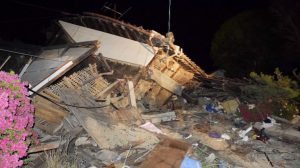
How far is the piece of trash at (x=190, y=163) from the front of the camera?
259 inches

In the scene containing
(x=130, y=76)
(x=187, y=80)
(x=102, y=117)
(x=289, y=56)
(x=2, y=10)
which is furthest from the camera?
(x=2, y=10)

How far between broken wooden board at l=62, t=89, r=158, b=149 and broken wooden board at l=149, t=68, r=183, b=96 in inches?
96.9

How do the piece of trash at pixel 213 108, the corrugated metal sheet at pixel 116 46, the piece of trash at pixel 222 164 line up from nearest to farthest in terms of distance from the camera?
the piece of trash at pixel 222 164 → the piece of trash at pixel 213 108 → the corrugated metal sheet at pixel 116 46

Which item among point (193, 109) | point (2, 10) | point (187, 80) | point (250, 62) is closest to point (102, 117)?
point (193, 109)

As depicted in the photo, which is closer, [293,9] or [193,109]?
[193,109]

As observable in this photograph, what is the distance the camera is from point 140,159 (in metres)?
6.91

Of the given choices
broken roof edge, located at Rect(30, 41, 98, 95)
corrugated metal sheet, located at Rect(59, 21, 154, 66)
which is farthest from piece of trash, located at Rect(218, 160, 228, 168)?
corrugated metal sheet, located at Rect(59, 21, 154, 66)

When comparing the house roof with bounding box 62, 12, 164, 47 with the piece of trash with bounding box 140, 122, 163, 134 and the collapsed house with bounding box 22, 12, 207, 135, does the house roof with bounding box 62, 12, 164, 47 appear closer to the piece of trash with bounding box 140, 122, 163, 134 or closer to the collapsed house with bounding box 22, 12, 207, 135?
the collapsed house with bounding box 22, 12, 207, 135

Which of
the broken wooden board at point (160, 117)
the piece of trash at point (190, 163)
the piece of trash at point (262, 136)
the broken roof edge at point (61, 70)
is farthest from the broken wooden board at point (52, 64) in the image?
the piece of trash at point (262, 136)

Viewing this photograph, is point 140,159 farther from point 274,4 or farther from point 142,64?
point 274,4

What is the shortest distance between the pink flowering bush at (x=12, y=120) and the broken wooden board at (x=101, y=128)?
1420mm

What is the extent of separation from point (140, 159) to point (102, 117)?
5.50ft

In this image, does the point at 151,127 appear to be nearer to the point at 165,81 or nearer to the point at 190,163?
the point at 190,163

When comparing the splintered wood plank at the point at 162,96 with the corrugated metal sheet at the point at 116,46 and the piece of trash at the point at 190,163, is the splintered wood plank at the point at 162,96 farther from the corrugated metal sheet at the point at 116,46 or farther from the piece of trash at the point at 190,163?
the piece of trash at the point at 190,163
